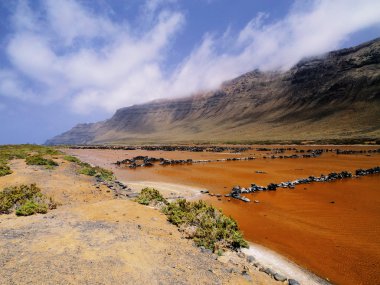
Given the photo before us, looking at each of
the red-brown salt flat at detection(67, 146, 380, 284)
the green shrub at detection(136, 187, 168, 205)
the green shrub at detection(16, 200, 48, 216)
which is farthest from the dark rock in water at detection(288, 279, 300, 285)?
the green shrub at detection(16, 200, 48, 216)

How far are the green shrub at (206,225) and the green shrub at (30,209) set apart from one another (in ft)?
A: 18.6

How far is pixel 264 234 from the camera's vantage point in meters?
12.5

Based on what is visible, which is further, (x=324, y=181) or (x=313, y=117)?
(x=313, y=117)

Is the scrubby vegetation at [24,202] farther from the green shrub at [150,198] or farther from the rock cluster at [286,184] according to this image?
the rock cluster at [286,184]

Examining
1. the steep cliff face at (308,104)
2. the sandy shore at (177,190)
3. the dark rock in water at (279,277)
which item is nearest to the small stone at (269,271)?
Result: the dark rock in water at (279,277)

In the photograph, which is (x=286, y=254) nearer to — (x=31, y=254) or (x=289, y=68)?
(x=31, y=254)

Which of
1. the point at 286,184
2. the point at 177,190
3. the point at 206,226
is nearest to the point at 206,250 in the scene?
the point at 206,226

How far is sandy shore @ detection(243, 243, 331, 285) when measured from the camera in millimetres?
8664

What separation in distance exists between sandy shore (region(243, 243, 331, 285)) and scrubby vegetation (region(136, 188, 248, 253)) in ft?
1.79

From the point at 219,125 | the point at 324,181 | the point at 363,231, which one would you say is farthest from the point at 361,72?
the point at 363,231

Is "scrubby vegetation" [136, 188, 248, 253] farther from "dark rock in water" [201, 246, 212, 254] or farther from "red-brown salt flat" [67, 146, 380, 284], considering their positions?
"red-brown salt flat" [67, 146, 380, 284]

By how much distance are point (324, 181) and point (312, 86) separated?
129m

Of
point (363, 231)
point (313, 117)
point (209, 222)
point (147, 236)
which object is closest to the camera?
point (147, 236)

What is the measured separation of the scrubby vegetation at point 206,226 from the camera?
413 inches
